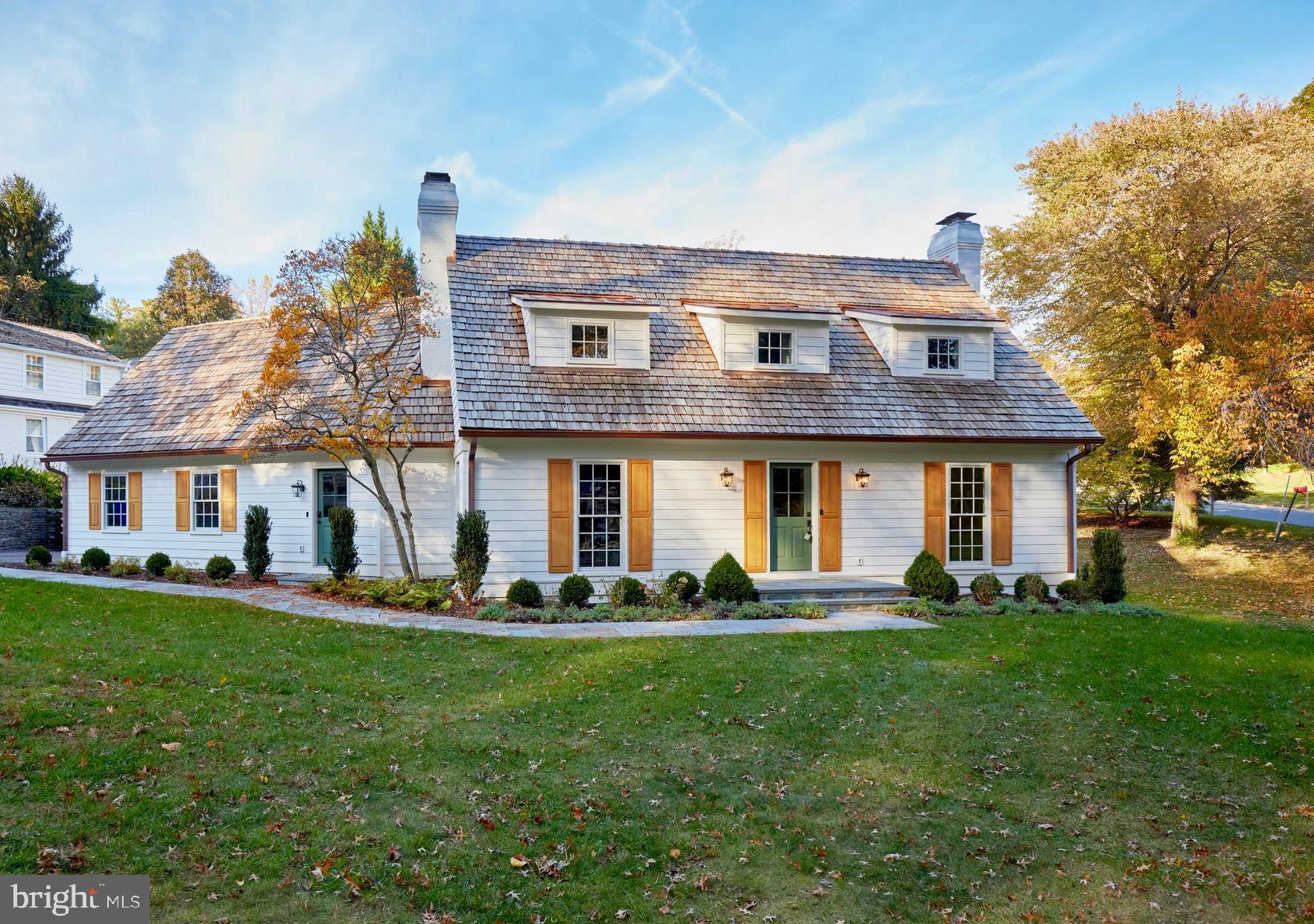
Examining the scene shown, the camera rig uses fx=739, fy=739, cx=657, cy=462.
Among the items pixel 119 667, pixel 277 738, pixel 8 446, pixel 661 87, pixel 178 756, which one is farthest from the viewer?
pixel 8 446

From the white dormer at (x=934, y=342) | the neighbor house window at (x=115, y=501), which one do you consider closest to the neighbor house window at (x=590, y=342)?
the white dormer at (x=934, y=342)

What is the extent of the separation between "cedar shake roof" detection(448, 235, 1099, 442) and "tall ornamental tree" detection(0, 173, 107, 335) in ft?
115

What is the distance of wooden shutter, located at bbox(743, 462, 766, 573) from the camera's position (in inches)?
521

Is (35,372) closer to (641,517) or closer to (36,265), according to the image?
(36,265)

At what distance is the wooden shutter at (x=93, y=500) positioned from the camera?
57.1 ft

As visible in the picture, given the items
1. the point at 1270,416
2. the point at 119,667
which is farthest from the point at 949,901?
the point at 1270,416

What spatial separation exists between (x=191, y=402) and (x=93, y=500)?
11.0 ft

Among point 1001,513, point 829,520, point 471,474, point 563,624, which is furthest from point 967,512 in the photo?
point 471,474

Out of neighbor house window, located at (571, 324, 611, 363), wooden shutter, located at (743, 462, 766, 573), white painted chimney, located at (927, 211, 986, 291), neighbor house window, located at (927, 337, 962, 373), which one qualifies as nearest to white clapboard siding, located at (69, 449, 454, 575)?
neighbor house window, located at (571, 324, 611, 363)

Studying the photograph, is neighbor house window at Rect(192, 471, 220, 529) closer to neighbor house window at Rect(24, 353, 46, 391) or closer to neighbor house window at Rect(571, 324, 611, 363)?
neighbor house window at Rect(571, 324, 611, 363)

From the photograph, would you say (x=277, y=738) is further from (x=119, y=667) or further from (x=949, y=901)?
(x=949, y=901)

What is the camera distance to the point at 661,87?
16.8 metres

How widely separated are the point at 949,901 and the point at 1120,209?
67.8 ft

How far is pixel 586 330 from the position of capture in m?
13.6
